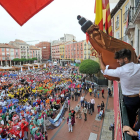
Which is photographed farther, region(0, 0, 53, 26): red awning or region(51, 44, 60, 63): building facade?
region(51, 44, 60, 63): building facade

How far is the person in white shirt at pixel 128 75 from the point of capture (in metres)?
2.02

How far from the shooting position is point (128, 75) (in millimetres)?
2031

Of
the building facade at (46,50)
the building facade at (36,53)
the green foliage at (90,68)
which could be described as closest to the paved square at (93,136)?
the green foliage at (90,68)

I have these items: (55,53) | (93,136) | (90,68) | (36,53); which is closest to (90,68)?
(90,68)

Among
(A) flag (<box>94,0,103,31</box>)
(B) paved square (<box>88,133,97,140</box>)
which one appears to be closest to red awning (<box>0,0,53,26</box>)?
(A) flag (<box>94,0,103,31</box>)

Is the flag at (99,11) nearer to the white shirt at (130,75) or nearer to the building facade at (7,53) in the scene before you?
the white shirt at (130,75)

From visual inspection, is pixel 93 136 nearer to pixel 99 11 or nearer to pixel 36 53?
pixel 99 11

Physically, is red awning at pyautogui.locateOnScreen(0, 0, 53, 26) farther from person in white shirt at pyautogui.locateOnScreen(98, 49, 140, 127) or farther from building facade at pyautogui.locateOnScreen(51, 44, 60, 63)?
building facade at pyautogui.locateOnScreen(51, 44, 60, 63)

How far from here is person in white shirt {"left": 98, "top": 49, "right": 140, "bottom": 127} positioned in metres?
2.02

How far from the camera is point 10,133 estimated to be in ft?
22.8

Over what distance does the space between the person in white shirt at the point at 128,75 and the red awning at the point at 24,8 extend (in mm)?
1737

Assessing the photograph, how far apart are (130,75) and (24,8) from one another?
2414mm

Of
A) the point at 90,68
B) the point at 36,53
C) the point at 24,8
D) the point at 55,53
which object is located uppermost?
the point at 36,53

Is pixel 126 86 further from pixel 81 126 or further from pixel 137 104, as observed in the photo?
pixel 81 126
